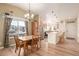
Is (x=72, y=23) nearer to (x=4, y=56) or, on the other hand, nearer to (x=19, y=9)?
(x=19, y=9)

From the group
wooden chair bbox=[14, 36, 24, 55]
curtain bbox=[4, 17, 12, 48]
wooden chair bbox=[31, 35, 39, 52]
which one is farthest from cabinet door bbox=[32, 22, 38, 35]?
curtain bbox=[4, 17, 12, 48]

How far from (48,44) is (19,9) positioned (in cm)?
98

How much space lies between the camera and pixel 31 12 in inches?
94.9

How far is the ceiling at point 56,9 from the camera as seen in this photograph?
236cm

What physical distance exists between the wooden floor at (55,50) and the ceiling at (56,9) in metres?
0.56

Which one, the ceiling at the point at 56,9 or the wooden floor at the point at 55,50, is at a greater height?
the ceiling at the point at 56,9

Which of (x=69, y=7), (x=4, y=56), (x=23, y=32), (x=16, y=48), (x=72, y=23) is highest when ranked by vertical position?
(x=69, y=7)

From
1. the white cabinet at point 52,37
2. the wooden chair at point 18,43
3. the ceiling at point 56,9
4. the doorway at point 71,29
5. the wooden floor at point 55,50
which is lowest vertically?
the wooden floor at point 55,50

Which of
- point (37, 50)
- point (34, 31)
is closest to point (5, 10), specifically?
point (34, 31)

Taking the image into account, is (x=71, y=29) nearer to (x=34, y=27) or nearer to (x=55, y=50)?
(x=55, y=50)

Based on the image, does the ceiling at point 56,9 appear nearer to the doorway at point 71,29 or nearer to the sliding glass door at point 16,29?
the doorway at point 71,29

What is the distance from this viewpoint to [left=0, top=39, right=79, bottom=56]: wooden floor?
93.2 inches

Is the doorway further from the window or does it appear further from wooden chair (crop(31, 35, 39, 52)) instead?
the window

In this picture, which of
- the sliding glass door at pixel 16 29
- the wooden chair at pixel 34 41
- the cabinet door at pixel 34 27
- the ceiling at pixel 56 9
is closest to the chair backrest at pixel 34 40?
the wooden chair at pixel 34 41
